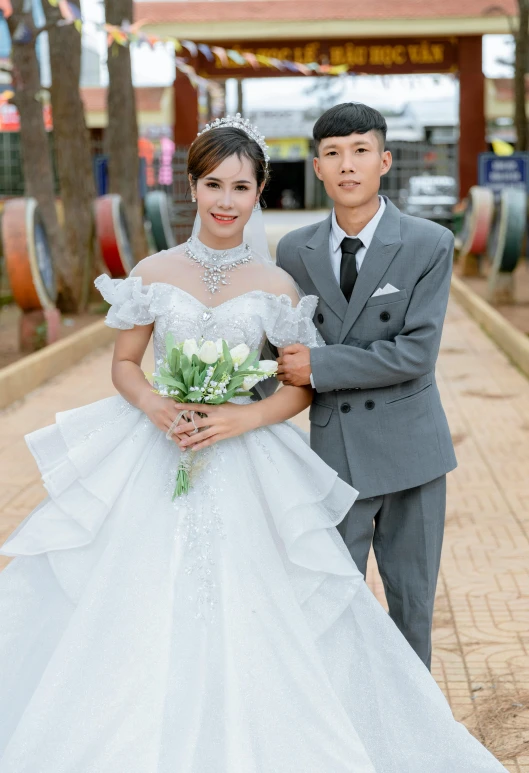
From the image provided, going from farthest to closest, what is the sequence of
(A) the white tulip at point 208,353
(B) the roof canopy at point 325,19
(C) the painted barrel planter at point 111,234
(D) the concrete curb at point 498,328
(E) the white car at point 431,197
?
(E) the white car at point 431,197 < (B) the roof canopy at point 325,19 < (C) the painted barrel planter at point 111,234 < (D) the concrete curb at point 498,328 < (A) the white tulip at point 208,353

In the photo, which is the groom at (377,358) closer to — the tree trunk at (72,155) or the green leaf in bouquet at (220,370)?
the green leaf in bouquet at (220,370)

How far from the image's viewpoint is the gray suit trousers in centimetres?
364

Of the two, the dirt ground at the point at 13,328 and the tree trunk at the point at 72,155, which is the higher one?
the tree trunk at the point at 72,155

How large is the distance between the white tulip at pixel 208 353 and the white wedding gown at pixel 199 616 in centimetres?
25

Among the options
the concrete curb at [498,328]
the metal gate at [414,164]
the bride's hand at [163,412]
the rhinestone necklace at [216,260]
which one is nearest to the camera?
the bride's hand at [163,412]

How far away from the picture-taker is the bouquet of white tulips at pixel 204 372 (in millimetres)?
3188

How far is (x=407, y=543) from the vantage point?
144 inches

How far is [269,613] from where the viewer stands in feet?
10.5

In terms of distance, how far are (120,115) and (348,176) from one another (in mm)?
16004

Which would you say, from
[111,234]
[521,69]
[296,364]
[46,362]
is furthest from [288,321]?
[521,69]

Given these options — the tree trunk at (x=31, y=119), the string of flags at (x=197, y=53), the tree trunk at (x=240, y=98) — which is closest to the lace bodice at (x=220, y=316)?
the tree trunk at (x=31, y=119)

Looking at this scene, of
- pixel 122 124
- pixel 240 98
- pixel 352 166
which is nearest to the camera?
pixel 352 166

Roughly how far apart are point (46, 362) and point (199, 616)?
8.27 metres

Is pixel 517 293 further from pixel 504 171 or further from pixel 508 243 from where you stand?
pixel 508 243
